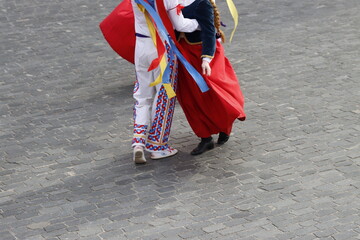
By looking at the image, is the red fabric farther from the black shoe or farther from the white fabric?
the black shoe

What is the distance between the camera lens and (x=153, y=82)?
7238 millimetres

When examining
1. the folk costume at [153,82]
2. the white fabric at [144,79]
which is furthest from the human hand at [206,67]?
the white fabric at [144,79]

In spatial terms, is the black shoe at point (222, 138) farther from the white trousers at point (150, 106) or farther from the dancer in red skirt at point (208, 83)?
the white trousers at point (150, 106)

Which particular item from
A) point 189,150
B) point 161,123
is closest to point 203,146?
point 189,150

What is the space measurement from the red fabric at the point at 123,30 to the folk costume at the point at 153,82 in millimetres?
1534

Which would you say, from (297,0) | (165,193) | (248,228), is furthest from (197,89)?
(297,0)

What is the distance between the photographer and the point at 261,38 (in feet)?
36.2

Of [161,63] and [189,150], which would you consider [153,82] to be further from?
[189,150]

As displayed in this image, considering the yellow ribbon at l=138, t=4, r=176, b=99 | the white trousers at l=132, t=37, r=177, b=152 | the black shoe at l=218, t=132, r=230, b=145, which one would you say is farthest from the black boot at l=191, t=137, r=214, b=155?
the yellow ribbon at l=138, t=4, r=176, b=99

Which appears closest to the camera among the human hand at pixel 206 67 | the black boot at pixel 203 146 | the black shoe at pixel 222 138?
the human hand at pixel 206 67

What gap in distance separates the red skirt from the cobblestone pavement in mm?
278

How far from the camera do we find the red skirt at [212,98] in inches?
283

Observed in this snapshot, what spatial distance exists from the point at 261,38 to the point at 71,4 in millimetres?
3740

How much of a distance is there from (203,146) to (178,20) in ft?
3.72
